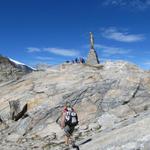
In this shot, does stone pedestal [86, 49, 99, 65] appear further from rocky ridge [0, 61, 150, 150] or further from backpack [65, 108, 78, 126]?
backpack [65, 108, 78, 126]

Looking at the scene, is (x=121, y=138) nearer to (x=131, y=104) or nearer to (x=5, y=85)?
(x=131, y=104)

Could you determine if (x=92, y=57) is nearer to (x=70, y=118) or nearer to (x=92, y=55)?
(x=92, y=55)

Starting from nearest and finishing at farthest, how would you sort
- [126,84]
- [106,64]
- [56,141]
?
1. [56,141]
2. [126,84]
3. [106,64]

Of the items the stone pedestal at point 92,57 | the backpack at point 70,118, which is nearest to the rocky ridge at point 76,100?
the backpack at point 70,118

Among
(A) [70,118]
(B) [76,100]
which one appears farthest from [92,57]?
(A) [70,118]

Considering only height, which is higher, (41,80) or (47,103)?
(41,80)

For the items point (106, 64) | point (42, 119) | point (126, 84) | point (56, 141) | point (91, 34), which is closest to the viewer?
point (56, 141)

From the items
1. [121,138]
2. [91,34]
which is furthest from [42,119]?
[91,34]

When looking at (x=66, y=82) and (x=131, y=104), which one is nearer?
(x=131, y=104)

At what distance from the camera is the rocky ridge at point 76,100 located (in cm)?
2689

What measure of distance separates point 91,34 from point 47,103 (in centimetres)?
1905

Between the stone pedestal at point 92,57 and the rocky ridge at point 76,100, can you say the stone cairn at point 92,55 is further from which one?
the rocky ridge at point 76,100

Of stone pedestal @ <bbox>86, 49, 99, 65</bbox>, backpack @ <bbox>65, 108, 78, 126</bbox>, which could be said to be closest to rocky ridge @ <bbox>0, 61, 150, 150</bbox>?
backpack @ <bbox>65, 108, 78, 126</bbox>

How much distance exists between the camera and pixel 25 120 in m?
29.5
